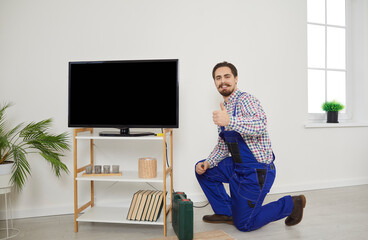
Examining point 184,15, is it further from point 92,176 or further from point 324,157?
point 324,157

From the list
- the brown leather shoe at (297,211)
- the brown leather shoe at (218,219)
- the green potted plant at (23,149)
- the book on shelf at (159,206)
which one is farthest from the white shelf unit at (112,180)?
the brown leather shoe at (297,211)

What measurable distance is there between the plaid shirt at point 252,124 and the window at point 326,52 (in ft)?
5.68

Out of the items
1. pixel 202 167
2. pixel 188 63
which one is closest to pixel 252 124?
pixel 202 167

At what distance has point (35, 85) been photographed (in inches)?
98.0

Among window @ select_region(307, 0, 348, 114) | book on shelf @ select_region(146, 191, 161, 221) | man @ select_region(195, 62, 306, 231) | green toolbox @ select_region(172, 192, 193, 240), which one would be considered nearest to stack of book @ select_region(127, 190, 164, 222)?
book on shelf @ select_region(146, 191, 161, 221)

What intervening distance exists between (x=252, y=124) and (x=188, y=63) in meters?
1.10

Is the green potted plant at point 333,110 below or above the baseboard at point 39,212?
above

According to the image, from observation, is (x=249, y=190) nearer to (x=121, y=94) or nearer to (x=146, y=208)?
(x=146, y=208)

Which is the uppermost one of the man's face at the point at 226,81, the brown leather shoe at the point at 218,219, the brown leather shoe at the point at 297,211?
the man's face at the point at 226,81

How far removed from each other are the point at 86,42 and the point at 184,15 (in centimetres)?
93

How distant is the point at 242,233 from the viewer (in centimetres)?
205

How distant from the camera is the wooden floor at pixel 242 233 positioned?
6.52ft

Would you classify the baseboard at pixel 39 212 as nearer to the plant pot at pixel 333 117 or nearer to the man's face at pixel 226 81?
the man's face at pixel 226 81

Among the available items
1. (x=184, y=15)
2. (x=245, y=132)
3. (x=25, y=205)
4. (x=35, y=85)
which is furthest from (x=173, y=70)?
(x=25, y=205)
